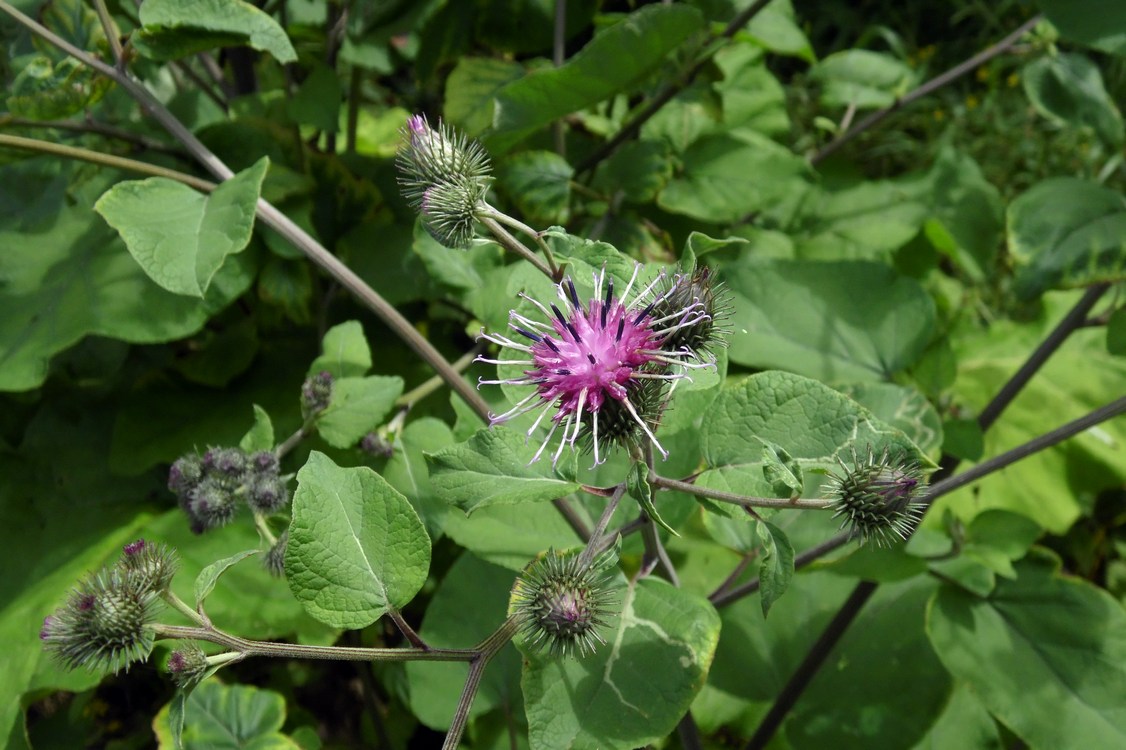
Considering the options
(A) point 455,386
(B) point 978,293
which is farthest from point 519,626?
(B) point 978,293

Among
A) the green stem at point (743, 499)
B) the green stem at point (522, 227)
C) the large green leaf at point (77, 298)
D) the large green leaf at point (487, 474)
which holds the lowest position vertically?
the large green leaf at point (77, 298)

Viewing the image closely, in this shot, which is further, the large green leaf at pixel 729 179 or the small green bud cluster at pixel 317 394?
the large green leaf at pixel 729 179

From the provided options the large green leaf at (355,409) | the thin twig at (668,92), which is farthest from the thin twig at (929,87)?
the large green leaf at (355,409)

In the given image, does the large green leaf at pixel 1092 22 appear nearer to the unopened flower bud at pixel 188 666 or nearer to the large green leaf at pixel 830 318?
the large green leaf at pixel 830 318

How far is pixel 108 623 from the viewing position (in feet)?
3.63

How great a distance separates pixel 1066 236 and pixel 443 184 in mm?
1583

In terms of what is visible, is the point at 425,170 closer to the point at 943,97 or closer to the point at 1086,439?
the point at 1086,439

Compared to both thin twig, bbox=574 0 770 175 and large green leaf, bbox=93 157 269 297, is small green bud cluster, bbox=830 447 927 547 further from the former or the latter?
thin twig, bbox=574 0 770 175

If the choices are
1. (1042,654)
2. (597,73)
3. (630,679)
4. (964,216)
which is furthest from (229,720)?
(964,216)

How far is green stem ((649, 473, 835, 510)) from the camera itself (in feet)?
3.73

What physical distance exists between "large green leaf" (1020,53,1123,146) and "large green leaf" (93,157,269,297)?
226cm

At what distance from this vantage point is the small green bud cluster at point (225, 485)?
4.83ft

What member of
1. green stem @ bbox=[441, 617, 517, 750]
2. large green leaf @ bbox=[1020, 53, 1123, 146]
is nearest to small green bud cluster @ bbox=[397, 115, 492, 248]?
green stem @ bbox=[441, 617, 517, 750]

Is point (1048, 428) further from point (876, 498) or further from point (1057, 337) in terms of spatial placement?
point (876, 498)
